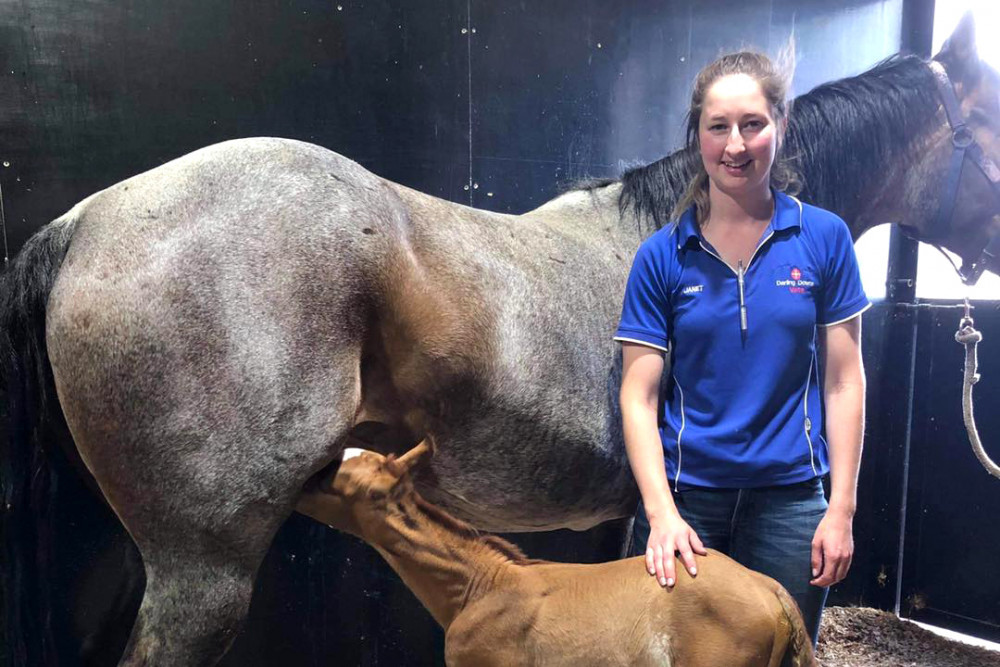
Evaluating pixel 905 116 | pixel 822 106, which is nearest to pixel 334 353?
pixel 822 106

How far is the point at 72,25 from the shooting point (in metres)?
1.81

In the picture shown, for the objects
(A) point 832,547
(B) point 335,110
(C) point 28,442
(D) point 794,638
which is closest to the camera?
(D) point 794,638

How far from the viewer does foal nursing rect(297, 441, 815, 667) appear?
1.02 metres

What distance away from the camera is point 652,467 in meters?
1.19

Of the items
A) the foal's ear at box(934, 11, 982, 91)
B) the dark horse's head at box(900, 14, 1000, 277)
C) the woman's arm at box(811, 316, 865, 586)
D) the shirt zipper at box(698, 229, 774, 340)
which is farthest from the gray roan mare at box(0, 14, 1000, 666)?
the foal's ear at box(934, 11, 982, 91)

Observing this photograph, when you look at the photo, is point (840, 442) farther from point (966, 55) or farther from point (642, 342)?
point (966, 55)

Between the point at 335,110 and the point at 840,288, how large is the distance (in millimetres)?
1510

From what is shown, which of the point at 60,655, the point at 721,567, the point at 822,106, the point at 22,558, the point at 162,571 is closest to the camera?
the point at 721,567

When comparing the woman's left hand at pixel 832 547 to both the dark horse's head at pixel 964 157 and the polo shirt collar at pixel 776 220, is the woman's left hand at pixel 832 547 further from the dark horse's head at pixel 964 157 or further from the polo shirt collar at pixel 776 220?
the dark horse's head at pixel 964 157

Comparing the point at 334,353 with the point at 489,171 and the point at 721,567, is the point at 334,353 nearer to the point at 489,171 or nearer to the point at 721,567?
the point at 721,567

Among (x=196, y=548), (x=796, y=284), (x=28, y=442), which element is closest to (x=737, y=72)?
(x=796, y=284)

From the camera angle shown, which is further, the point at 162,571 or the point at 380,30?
the point at 380,30

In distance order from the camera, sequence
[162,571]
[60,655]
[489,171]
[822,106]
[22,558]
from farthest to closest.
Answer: [489,171], [822,106], [60,655], [22,558], [162,571]

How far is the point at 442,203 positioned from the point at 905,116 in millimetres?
1355
